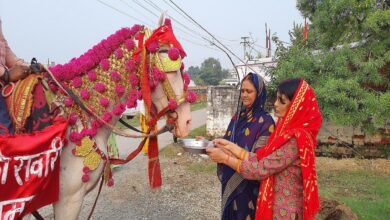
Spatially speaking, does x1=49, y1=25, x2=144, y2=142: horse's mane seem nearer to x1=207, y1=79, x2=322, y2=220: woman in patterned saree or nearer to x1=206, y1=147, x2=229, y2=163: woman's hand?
x1=206, y1=147, x2=229, y2=163: woman's hand

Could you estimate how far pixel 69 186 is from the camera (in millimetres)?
2047

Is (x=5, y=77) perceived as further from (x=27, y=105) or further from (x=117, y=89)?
(x=117, y=89)

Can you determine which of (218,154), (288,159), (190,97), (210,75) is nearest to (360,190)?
(288,159)

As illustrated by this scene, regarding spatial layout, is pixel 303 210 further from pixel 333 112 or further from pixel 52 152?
pixel 333 112

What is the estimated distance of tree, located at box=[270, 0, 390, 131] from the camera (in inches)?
183

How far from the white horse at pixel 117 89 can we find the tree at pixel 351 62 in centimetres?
332

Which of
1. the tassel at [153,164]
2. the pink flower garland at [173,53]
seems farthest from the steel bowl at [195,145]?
the pink flower garland at [173,53]

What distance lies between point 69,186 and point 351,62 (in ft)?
Result: 14.6

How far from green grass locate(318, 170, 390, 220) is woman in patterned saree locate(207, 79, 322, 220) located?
2648 millimetres

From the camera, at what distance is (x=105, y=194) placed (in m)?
5.44

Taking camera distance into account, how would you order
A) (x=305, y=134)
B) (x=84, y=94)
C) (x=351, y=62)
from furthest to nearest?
(x=351, y=62)
(x=84, y=94)
(x=305, y=134)

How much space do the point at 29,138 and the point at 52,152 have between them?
143 millimetres

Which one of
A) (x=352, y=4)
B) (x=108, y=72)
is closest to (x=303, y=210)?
(x=108, y=72)

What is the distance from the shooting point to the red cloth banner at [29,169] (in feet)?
5.87
